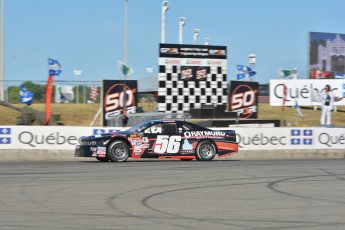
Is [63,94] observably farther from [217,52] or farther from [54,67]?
[217,52]

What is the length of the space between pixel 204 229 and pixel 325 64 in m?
33.5

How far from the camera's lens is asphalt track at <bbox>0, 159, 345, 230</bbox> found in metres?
6.58

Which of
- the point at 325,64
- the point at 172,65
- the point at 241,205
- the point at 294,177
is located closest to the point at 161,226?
the point at 241,205

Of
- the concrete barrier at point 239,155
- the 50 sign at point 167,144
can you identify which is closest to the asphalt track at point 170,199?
the 50 sign at point 167,144

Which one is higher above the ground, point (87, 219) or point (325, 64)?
point (325, 64)

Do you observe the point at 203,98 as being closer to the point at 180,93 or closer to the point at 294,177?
the point at 180,93

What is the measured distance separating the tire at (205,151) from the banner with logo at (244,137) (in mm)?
2616

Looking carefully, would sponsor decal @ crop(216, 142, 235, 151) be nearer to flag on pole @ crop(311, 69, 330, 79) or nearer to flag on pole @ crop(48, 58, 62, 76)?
flag on pole @ crop(48, 58, 62, 76)

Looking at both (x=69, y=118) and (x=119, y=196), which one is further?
(x=69, y=118)

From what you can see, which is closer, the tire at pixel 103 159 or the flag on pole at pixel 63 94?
the tire at pixel 103 159

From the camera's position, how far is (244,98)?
29328 millimetres

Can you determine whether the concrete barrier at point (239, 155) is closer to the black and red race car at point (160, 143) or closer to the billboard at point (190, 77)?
the black and red race car at point (160, 143)

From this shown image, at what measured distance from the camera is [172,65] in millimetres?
27438

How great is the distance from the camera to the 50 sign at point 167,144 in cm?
1631
